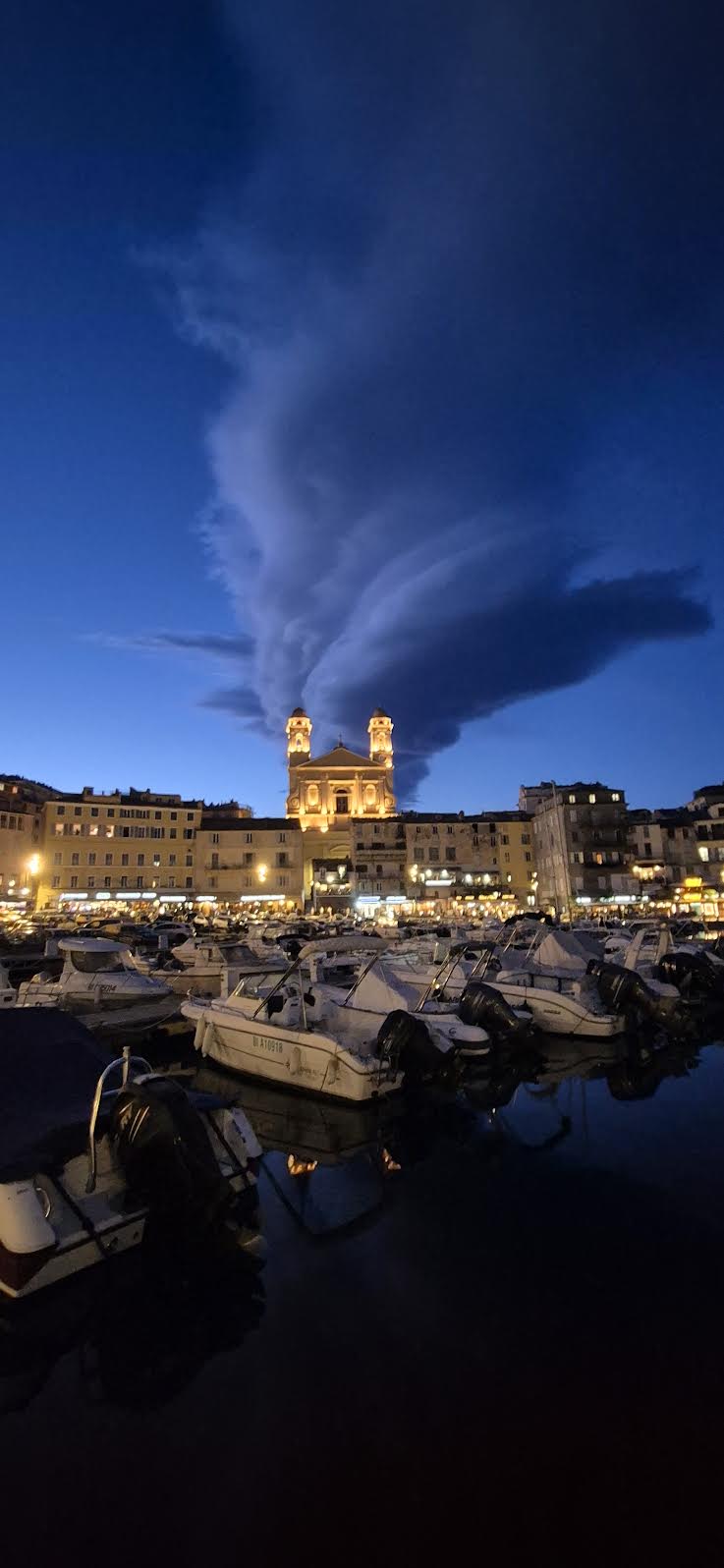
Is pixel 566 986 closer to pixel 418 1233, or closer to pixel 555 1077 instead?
pixel 555 1077

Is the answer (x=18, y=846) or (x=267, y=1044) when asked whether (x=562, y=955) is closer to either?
(x=267, y=1044)

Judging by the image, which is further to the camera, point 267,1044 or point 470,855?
point 470,855

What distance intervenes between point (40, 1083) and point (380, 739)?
133 metres

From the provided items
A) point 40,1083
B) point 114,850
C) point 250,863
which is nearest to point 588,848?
point 250,863

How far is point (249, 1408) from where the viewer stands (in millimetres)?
6551

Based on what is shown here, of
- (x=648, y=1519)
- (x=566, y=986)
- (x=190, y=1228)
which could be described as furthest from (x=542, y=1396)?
(x=566, y=986)

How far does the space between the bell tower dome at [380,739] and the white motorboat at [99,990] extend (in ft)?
375

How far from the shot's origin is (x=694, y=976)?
1196 inches

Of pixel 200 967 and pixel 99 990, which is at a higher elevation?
pixel 200 967

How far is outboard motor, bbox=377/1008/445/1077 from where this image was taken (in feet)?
55.2

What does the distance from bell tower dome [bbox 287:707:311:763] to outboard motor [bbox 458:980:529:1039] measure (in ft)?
385

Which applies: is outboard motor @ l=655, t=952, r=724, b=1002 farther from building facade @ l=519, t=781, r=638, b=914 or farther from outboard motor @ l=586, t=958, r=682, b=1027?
building facade @ l=519, t=781, r=638, b=914

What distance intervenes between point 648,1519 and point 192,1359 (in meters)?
4.54

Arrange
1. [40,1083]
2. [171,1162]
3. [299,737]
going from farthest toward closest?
[299,737] → [40,1083] → [171,1162]
